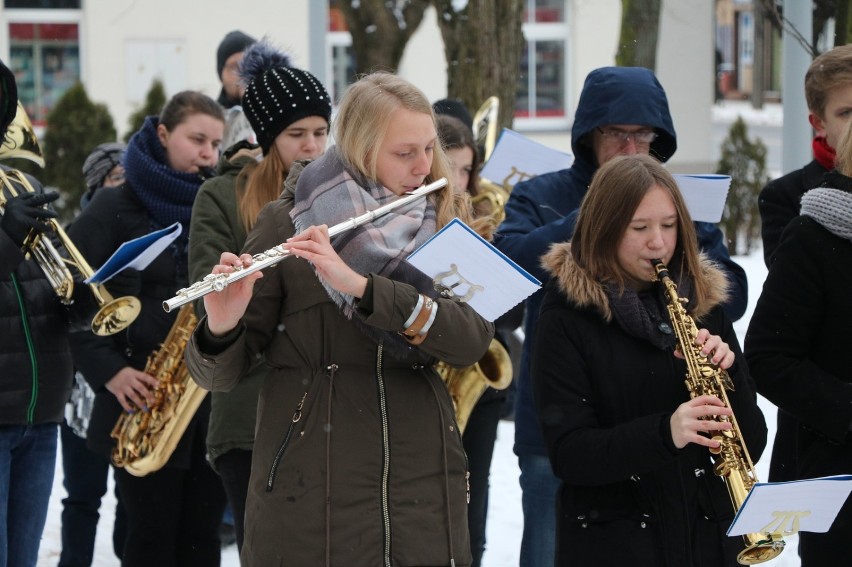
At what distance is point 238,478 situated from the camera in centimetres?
390

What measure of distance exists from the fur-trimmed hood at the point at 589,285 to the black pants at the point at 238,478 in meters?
1.12

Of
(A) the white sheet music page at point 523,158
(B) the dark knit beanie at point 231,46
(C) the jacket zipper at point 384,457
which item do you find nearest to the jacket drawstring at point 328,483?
(C) the jacket zipper at point 384,457

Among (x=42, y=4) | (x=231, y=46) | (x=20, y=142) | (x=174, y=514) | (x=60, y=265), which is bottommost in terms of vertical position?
(x=174, y=514)

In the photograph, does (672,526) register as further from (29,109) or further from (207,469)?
(29,109)

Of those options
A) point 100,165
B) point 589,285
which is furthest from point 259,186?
point 100,165

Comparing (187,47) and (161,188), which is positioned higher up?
(187,47)

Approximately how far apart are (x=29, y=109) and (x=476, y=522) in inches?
535

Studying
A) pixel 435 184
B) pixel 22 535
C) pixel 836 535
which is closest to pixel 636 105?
pixel 435 184

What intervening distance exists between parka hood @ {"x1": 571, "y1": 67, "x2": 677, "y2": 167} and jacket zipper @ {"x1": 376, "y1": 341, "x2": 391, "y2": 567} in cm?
134

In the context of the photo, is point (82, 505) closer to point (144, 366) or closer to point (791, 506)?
point (144, 366)

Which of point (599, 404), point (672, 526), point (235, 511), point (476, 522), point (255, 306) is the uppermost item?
point (255, 306)

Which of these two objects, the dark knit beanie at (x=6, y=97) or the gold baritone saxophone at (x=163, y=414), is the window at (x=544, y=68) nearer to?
the gold baritone saxophone at (x=163, y=414)

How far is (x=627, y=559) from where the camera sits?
316 centimetres

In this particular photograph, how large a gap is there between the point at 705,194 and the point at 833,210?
60 centimetres
